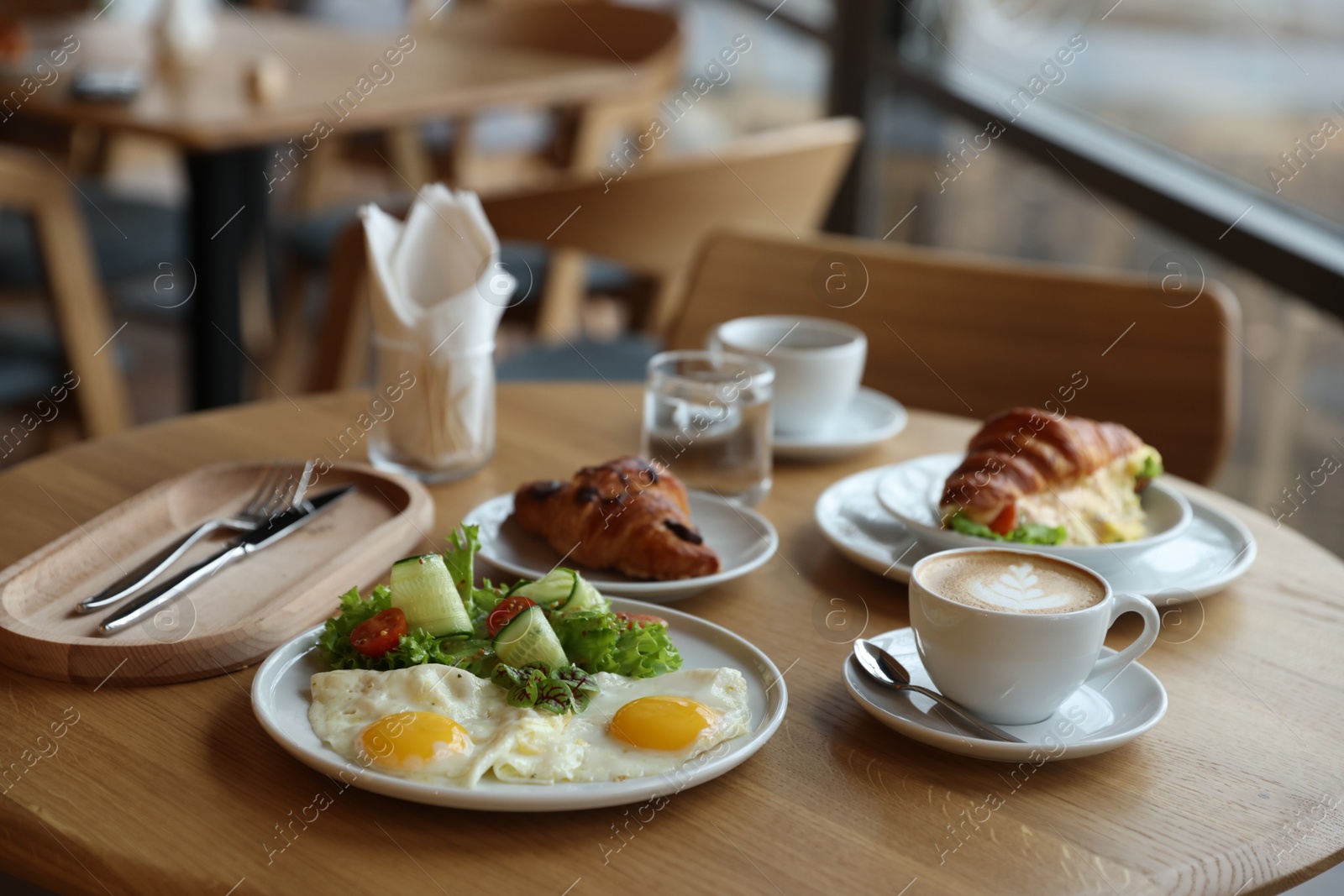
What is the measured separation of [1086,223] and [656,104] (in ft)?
5.40

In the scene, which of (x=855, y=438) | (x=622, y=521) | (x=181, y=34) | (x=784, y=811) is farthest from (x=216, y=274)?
(x=784, y=811)

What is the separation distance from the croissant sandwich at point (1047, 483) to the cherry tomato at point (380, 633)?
488 millimetres

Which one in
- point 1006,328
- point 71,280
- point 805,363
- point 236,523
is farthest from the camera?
point 71,280

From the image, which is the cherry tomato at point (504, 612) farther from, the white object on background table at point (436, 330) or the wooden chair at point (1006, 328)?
the wooden chair at point (1006, 328)

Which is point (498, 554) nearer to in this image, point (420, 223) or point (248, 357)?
point (420, 223)

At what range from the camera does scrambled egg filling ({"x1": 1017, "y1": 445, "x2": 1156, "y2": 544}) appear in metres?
1.10

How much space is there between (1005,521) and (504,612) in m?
0.45

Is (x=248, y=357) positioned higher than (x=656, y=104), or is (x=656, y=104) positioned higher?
(x=656, y=104)

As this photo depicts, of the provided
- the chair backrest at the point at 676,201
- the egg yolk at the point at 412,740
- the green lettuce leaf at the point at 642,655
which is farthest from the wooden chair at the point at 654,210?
the egg yolk at the point at 412,740

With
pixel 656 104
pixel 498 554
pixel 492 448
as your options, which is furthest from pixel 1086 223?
pixel 498 554

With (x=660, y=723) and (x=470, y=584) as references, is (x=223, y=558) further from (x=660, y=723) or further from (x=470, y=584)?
(x=660, y=723)

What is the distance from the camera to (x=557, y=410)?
4.87ft

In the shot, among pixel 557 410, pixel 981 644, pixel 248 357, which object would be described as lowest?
pixel 248 357

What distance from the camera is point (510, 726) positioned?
762mm
